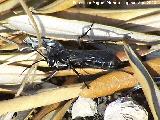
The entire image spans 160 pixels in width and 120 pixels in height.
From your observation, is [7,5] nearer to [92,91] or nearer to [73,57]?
[73,57]

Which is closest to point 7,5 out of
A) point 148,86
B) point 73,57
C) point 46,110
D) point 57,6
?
point 57,6

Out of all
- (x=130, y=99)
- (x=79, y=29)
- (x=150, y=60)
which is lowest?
(x=130, y=99)

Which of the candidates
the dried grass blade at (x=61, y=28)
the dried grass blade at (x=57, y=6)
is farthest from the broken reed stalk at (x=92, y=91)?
the dried grass blade at (x=57, y=6)

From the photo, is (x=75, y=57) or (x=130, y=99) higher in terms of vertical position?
(x=75, y=57)

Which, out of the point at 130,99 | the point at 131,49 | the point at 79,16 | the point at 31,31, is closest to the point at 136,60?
the point at 131,49

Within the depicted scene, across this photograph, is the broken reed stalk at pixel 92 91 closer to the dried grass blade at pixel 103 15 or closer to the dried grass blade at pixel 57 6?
the dried grass blade at pixel 103 15

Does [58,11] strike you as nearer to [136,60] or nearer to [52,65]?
[52,65]
